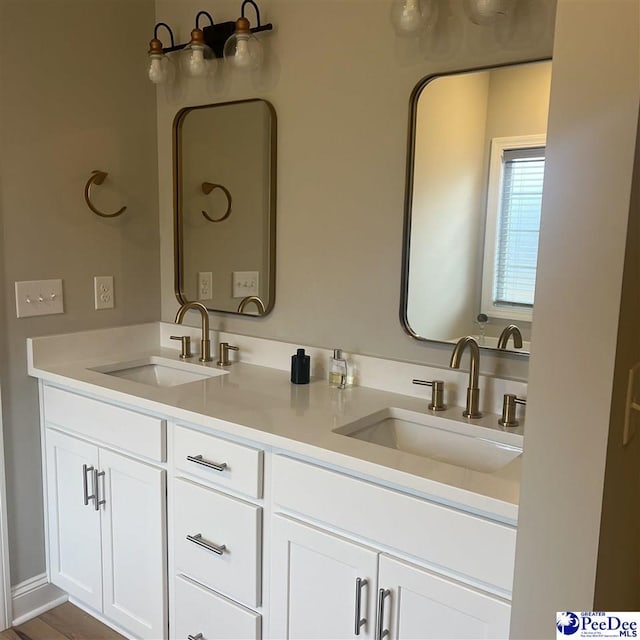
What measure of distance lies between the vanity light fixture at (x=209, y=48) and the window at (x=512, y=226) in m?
0.88

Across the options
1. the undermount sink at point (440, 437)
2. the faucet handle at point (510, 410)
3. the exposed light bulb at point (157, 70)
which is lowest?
the undermount sink at point (440, 437)

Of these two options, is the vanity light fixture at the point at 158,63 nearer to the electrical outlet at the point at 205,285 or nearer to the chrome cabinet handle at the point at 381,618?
the electrical outlet at the point at 205,285

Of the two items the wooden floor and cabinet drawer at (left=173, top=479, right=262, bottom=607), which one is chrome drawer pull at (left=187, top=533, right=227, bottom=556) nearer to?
cabinet drawer at (left=173, top=479, right=262, bottom=607)

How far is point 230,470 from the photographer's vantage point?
1604mm

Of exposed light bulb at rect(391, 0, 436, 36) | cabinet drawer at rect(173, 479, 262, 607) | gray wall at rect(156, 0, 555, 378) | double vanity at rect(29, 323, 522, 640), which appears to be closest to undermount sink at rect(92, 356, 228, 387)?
double vanity at rect(29, 323, 522, 640)

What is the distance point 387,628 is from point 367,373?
772 mm

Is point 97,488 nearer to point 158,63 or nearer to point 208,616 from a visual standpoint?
point 208,616

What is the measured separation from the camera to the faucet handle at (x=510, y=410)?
62.7 inches

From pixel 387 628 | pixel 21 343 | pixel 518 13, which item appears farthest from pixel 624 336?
pixel 21 343

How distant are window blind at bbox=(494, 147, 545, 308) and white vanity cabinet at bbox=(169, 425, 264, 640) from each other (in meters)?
0.80

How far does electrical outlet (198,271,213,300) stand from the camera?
2.36 meters

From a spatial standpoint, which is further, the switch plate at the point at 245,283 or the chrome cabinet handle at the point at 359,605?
the switch plate at the point at 245,283

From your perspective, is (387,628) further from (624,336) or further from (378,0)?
(378,0)

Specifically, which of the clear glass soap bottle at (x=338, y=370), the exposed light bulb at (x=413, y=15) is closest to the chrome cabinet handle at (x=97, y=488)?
the clear glass soap bottle at (x=338, y=370)
